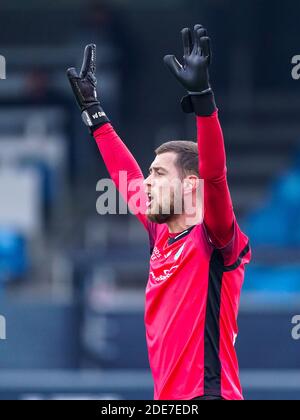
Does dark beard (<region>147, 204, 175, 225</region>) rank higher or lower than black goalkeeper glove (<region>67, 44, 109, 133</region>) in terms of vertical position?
lower

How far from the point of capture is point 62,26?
38.1 feet

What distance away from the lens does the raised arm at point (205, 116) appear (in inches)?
128

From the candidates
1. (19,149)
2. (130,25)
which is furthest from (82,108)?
(130,25)

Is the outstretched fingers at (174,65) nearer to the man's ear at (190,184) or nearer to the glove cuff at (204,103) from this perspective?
the glove cuff at (204,103)

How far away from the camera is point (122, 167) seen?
4023 mm

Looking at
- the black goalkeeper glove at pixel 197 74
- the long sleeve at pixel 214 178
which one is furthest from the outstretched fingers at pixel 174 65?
the long sleeve at pixel 214 178

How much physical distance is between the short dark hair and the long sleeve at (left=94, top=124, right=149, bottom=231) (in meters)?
0.36

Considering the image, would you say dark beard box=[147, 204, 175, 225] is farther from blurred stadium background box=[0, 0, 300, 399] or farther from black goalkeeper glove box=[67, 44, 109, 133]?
blurred stadium background box=[0, 0, 300, 399]

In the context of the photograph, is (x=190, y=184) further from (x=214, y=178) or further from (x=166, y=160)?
(x=214, y=178)

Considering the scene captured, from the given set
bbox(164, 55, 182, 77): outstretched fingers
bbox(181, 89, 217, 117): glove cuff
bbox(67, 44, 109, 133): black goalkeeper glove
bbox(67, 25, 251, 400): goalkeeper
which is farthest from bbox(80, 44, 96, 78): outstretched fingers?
bbox(181, 89, 217, 117): glove cuff

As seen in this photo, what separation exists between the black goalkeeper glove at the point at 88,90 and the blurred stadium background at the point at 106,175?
231cm

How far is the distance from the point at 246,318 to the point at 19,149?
4007 millimetres

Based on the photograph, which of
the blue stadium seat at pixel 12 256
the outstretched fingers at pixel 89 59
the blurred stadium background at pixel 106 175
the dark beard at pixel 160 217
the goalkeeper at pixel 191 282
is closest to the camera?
the goalkeeper at pixel 191 282

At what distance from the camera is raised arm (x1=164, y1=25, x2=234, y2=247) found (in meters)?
3.26
